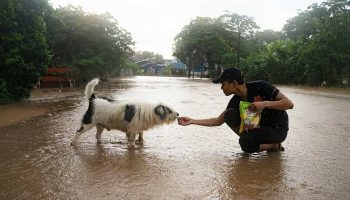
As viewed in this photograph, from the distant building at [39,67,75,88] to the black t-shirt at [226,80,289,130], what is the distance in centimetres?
2423

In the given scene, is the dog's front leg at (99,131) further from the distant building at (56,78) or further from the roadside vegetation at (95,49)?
the distant building at (56,78)

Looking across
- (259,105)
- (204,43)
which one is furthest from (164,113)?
(204,43)

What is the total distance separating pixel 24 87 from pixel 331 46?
22.1 metres

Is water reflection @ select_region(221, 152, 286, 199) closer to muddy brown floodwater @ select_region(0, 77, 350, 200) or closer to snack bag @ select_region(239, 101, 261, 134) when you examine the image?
muddy brown floodwater @ select_region(0, 77, 350, 200)

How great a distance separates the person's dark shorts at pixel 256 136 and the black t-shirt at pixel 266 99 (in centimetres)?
9

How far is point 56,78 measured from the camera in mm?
29875

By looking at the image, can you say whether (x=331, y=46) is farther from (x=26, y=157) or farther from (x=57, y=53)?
(x=26, y=157)

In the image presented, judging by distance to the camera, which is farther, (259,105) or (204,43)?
(204,43)

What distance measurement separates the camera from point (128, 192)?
4742 mm

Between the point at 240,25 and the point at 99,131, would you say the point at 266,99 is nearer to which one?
the point at 99,131

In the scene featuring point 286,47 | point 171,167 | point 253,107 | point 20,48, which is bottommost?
point 171,167

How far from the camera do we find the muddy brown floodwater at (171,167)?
4793 millimetres

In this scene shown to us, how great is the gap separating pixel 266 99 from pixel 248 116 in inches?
14.7

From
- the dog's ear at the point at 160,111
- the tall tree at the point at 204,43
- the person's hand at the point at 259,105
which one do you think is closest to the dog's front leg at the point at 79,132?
the dog's ear at the point at 160,111
